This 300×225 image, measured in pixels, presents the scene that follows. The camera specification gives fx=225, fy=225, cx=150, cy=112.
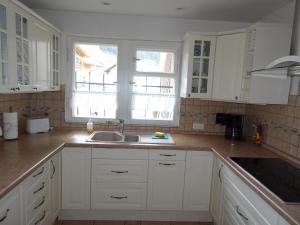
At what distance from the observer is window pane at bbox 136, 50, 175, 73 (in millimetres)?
2863

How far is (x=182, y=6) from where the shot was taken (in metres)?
2.38

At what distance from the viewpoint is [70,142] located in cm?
227

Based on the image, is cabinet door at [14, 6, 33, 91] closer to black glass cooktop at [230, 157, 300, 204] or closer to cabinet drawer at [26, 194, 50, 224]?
cabinet drawer at [26, 194, 50, 224]

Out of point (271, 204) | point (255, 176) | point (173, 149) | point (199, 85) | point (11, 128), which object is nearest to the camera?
point (271, 204)

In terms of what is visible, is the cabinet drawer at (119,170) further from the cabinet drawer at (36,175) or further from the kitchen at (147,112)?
the cabinet drawer at (36,175)

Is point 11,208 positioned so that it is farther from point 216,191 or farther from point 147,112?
point 147,112

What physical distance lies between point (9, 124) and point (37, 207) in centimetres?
88

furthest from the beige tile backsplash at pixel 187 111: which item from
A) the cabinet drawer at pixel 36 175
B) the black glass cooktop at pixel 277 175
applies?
the cabinet drawer at pixel 36 175

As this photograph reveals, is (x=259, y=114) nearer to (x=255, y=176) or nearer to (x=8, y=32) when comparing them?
(x=255, y=176)

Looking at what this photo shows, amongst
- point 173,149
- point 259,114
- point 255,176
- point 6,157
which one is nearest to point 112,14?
point 173,149

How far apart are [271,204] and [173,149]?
3.86 feet

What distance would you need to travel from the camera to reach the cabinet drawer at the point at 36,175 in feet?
5.09

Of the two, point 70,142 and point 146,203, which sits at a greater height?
point 70,142

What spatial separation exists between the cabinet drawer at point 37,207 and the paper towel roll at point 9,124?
74 cm
